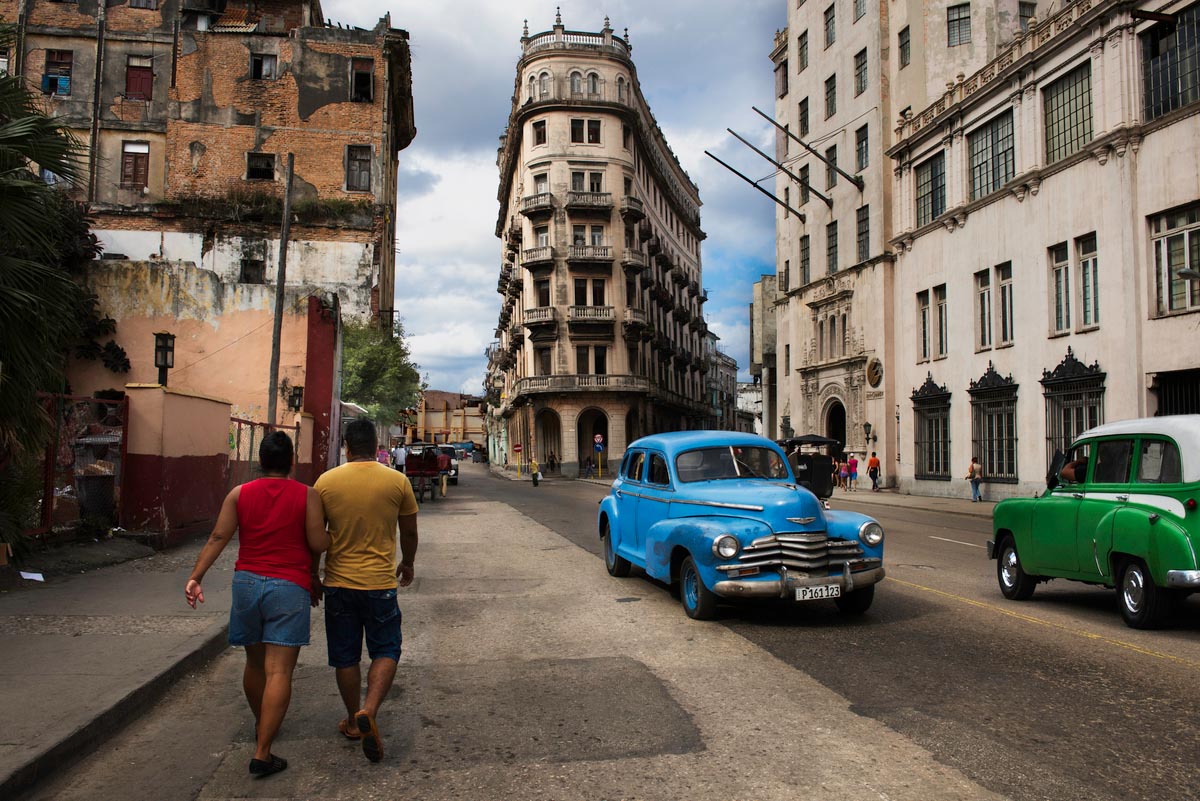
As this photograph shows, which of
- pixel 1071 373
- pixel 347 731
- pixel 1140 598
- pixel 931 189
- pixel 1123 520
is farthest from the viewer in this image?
pixel 931 189

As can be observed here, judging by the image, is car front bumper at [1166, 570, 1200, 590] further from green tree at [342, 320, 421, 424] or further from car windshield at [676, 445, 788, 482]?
green tree at [342, 320, 421, 424]

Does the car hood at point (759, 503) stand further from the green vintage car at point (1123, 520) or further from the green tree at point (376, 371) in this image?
the green tree at point (376, 371)

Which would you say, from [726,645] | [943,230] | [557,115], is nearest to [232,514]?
[726,645]

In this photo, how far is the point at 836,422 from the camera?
44.5m

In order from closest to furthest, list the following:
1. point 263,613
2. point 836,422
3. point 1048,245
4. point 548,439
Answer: point 263,613 < point 1048,245 < point 836,422 < point 548,439

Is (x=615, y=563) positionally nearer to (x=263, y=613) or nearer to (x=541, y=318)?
(x=263, y=613)

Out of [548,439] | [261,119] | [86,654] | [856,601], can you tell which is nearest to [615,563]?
[856,601]

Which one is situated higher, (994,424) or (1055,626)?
(994,424)

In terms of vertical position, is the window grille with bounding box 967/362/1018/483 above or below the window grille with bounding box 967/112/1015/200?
below

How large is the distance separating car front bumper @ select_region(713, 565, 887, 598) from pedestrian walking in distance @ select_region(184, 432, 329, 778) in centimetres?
417

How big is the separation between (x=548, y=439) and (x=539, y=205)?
1632cm

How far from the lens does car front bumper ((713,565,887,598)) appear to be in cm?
802

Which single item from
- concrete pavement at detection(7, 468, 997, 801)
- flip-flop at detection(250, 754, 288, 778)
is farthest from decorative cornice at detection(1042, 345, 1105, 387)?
flip-flop at detection(250, 754, 288, 778)

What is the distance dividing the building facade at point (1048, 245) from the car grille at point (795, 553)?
16.3 m
